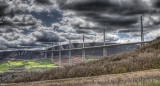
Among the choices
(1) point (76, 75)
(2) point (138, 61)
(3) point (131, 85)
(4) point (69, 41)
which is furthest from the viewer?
(4) point (69, 41)

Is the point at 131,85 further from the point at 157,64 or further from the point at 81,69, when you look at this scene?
the point at 81,69

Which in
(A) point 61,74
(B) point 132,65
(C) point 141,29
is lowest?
(A) point 61,74

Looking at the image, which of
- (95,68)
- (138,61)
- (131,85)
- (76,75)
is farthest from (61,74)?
(131,85)

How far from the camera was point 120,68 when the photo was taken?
1093 inches

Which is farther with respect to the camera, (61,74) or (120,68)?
(61,74)

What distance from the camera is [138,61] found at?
93.5 ft

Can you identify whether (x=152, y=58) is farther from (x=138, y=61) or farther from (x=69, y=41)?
(x=69, y=41)

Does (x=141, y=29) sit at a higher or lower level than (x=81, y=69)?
higher

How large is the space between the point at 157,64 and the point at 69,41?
136 m

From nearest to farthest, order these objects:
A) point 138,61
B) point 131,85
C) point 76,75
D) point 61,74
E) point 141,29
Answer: point 131,85 < point 138,61 < point 76,75 < point 61,74 < point 141,29

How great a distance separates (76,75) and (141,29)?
49662 millimetres

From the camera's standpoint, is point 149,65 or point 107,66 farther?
point 107,66

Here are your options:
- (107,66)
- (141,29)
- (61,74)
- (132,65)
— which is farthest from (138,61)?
(141,29)

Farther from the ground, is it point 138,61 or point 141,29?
point 141,29
